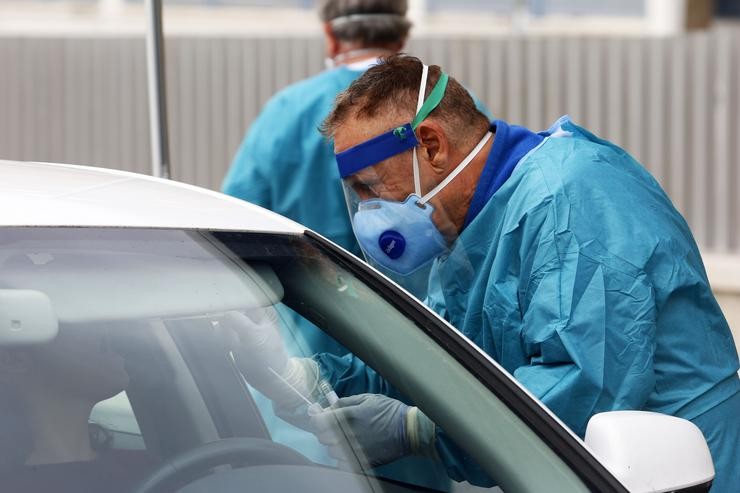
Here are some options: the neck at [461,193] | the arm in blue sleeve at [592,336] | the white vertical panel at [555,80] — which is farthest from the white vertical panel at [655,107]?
the arm in blue sleeve at [592,336]

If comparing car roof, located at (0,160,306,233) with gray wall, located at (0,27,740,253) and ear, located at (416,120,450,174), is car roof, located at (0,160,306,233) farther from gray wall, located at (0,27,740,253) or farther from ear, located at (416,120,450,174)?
gray wall, located at (0,27,740,253)

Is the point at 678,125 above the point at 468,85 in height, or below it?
below

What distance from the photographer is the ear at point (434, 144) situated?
8.73 ft

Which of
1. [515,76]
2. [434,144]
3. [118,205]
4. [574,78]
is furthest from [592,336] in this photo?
[515,76]

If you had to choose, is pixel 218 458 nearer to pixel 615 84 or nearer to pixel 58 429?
pixel 58 429

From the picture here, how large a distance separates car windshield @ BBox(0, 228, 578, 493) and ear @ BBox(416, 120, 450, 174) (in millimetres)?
518

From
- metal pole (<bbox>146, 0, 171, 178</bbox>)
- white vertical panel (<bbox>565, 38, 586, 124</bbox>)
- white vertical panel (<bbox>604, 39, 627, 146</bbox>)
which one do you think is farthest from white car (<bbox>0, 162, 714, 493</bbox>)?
white vertical panel (<bbox>565, 38, 586, 124</bbox>)

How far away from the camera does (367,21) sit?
13.9ft

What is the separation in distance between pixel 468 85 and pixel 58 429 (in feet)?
23.7

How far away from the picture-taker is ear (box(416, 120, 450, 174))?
2662 millimetres

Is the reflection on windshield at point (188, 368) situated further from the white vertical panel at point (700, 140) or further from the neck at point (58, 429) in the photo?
the white vertical panel at point (700, 140)

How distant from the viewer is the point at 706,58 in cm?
841

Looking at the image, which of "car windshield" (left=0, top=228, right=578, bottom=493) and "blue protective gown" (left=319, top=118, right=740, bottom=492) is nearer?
"car windshield" (left=0, top=228, right=578, bottom=493)

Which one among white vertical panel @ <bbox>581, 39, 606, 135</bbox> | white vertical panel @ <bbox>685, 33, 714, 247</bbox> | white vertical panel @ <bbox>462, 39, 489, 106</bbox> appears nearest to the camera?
white vertical panel @ <bbox>685, 33, 714, 247</bbox>
